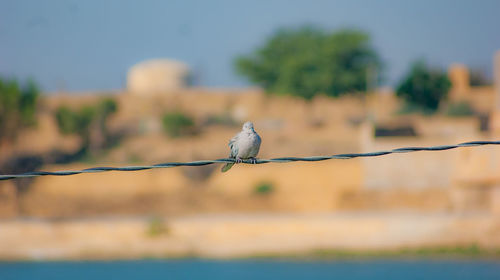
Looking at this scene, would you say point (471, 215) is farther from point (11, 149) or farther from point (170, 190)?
point (11, 149)

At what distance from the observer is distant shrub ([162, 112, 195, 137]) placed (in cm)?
4144

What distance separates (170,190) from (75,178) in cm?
461

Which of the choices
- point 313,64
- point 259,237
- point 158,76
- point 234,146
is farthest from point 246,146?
point 158,76

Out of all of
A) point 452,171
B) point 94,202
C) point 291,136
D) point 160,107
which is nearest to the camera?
point 452,171

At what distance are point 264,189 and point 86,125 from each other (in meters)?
15.9

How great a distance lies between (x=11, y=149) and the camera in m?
36.2

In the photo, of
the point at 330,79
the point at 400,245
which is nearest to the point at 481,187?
the point at 400,245

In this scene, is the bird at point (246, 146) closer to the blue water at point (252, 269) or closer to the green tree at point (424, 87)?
the blue water at point (252, 269)

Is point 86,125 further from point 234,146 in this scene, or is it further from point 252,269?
point 234,146

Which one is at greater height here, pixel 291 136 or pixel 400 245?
pixel 291 136

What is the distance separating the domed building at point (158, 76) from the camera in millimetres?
60969

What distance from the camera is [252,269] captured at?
24359 mm

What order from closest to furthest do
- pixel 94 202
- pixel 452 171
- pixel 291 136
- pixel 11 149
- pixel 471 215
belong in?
1. pixel 471 215
2. pixel 452 171
3. pixel 94 202
4. pixel 11 149
5. pixel 291 136

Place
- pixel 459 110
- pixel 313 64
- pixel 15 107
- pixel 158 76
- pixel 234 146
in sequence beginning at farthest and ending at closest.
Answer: pixel 158 76 < pixel 459 110 < pixel 313 64 < pixel 15 107 < pixel 234 146
